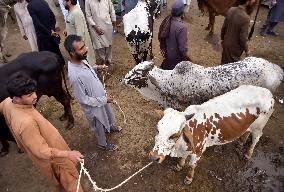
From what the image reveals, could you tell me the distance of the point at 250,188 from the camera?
477 cm

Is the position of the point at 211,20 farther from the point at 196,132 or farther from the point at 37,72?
the point at 37,72

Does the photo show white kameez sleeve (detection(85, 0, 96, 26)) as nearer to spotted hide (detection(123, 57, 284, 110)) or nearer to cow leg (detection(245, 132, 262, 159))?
spotted hide (detection(123, 57, 284, 110))

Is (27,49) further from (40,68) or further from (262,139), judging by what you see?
(262,139)

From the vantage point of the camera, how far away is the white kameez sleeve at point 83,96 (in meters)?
4.35

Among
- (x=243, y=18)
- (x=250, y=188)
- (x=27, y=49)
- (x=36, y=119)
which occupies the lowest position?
(x=250, y=188)

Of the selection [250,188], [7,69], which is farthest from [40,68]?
[250,188]

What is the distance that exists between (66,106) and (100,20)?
2.07 meters

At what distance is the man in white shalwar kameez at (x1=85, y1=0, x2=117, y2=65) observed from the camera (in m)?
6.53

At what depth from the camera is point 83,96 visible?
448cm

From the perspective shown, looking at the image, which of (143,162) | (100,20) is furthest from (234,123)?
(100,20)

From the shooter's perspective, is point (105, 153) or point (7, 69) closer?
point (7, 69)

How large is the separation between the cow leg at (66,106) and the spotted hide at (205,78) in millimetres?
1486

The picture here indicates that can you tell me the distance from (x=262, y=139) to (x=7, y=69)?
451 centimetres

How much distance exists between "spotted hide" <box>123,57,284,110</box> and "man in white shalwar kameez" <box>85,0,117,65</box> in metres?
1.88
